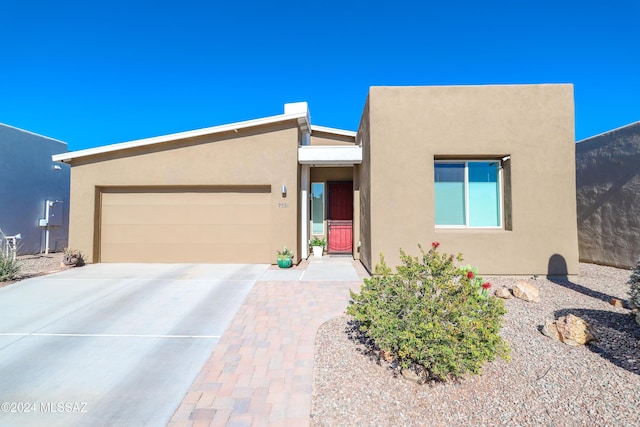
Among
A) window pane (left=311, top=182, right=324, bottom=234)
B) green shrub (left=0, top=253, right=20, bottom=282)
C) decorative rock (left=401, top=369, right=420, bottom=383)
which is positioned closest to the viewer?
decorative rock (left=401, top=369, right=420, bottom=383)

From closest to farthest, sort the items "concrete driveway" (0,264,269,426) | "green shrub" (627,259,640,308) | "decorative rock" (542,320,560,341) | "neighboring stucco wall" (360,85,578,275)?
"concrete driveway" (0,264,269,426) → "green shrub" (627,259,640,308) → "decorative rock" (542,320,560,341) → "neighboring stucco wall" (360,85,578,275)

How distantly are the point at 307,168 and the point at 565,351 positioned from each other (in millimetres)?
8451

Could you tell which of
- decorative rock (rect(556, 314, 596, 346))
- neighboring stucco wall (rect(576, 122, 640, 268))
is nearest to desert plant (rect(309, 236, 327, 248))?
decorative rock (rect(556, 314, 596, 346))

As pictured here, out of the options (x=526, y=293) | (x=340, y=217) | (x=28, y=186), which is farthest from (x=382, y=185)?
(x=28, y=186)

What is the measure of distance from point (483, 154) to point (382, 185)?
8.76 feet

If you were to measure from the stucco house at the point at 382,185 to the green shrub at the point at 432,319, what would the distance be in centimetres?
376

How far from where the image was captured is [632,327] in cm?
392

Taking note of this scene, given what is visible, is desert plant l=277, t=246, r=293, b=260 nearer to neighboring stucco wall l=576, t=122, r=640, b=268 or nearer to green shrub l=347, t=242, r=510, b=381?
green shrub l=347, t=242, r=510, b=381

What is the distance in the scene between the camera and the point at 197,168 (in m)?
9.06

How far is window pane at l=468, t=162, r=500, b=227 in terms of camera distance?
741 centimetres

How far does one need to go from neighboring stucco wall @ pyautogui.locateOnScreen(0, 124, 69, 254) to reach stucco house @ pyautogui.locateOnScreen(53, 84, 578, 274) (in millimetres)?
4025

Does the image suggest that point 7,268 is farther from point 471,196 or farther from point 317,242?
point 471,196

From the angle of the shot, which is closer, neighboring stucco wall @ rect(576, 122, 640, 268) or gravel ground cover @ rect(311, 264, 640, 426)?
gravel ground cover @ rect(311, 264, 640, 426)

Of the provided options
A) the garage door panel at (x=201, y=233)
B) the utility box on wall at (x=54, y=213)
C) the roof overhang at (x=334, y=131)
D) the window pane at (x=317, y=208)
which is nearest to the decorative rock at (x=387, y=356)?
the garage door panel at (x=201, y=233)
